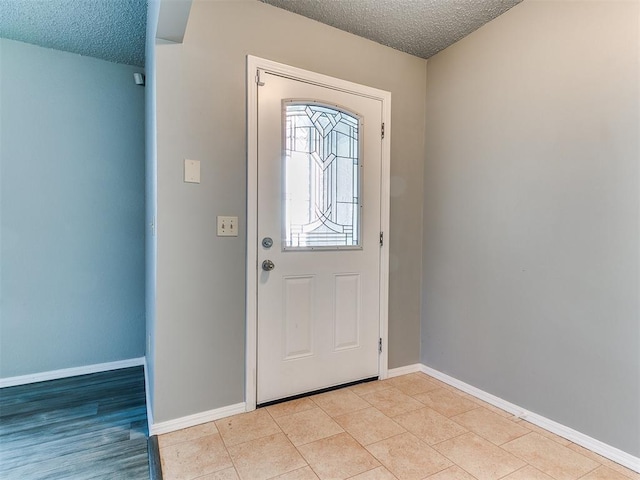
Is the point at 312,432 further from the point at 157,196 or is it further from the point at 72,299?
the point at 72,299

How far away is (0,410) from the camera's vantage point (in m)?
2.09

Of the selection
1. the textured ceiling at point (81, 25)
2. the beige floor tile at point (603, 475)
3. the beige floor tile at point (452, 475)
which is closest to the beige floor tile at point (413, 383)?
the beige floor tile at point (452, 475)

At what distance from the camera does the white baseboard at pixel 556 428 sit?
1.57m

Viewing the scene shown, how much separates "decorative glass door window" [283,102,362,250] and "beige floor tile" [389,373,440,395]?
105 cm

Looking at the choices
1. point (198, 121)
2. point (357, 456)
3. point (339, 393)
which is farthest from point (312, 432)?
point (198, 121)

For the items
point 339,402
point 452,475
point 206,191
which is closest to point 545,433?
point 452,475

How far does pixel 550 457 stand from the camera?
5.30 feet

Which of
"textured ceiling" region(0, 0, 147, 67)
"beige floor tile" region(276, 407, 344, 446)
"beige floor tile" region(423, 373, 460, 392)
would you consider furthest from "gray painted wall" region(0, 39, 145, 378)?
"beige floor tile" region(423, 373, 460, 392)

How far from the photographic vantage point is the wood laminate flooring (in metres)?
1.54

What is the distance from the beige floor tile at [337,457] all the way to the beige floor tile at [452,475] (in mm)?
262

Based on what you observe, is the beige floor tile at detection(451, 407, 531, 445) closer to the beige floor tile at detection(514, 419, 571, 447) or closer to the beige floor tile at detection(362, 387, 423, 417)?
the beige floor tile at detection(514, 419, 571, 447)

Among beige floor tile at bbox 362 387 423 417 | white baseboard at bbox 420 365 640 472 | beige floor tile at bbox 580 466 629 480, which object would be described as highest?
white baseboard at bbox 420 365 640 472

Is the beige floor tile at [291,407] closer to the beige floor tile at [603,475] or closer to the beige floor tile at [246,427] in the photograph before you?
the beige floor tile at [246,427]

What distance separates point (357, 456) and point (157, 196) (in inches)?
65.5
